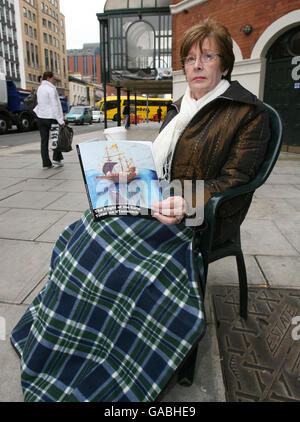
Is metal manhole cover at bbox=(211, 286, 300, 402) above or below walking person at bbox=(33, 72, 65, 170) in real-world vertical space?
below

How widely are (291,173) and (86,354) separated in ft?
19.7

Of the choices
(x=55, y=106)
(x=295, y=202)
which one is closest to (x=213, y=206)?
(x=295, y=202)

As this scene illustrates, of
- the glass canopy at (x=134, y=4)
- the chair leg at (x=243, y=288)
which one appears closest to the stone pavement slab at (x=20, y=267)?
the chair leg at (x=243, y=288)

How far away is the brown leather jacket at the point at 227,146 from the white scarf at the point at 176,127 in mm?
57

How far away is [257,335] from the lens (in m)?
1.86

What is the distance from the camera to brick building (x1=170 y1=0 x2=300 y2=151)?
8.05 metres

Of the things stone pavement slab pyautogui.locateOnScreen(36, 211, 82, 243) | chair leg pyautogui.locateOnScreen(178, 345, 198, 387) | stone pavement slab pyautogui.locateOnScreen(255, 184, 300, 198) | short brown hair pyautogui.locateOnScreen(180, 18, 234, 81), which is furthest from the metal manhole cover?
stone pavement slab pyautogui.locateOnScreen(255, 184, 300, 198)

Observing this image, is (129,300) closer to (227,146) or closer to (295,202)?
(227,146)

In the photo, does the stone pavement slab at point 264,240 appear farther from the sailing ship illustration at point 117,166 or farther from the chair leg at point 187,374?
the sailing ship illustration at point 117,166

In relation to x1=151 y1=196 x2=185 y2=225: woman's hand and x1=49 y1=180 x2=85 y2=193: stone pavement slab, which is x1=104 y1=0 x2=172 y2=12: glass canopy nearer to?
Result: x1=49 y1=180 x2=85 y2=193: stone pavement slab

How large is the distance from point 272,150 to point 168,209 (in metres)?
0.62

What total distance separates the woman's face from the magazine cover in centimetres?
51
